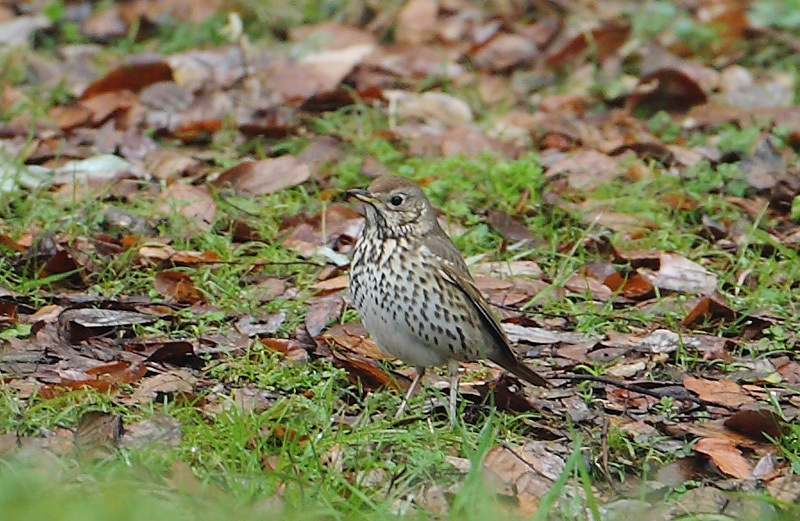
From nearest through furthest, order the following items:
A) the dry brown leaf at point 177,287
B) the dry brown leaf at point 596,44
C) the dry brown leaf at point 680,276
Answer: the dry brown leaf at point 177,287
the dry brown leaf at point 680,276
the dry brown leaf at point 596,44

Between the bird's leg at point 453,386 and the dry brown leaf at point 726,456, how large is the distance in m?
0.81

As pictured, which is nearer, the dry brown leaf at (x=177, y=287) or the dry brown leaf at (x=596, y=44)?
the dry brown leaf at (x=177, y=287)

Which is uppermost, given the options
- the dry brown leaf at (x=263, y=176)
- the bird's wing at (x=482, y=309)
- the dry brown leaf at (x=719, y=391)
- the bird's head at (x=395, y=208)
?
the bird's head at (x=395, y=208)

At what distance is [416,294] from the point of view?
4.52 m

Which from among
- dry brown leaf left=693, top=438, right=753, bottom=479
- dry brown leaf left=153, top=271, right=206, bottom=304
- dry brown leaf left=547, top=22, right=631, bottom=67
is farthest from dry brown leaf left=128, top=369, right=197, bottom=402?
dry brown leaf left=547, top=22, right=631, bottom=67

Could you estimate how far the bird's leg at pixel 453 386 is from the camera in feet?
14.4

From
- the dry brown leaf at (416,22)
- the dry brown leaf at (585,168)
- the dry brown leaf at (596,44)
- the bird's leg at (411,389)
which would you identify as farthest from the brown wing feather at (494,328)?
the dry brown leaf at (416,22)

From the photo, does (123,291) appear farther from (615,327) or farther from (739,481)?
(739,481)

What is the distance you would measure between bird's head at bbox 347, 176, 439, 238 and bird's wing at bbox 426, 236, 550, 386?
10cm

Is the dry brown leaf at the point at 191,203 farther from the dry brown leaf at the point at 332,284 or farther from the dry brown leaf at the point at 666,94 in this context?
the dry brown leaf at the point at 666,94

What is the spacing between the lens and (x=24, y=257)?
546 centimetres

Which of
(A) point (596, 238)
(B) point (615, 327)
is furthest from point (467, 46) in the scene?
(B) point (615, 327)

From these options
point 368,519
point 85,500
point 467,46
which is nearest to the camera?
point 85,500

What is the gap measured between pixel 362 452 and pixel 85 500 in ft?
3.25
